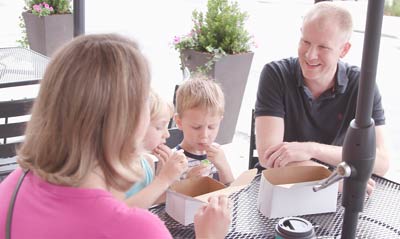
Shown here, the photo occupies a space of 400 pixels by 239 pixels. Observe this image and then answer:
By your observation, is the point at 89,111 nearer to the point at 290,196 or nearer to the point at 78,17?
the point at 290,196

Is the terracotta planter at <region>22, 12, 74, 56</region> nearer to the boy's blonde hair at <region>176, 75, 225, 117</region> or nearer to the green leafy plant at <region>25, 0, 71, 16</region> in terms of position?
the green leafy plant at <region>25, 0, 71, 16</region>

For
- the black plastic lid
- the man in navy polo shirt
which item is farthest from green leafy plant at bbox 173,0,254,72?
the black plastic lid

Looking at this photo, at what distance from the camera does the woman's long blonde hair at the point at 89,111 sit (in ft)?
3.29

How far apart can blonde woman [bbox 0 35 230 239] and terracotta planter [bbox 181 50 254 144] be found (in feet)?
9.48

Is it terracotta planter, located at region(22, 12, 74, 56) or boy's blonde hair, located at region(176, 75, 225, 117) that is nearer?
boy's blonde hair, located at region(176, 75, 225, 117)

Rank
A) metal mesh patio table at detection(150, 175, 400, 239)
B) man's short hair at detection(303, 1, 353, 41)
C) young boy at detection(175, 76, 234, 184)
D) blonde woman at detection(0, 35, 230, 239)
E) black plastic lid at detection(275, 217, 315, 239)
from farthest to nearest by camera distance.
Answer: man's short hair at detection(303, 1, 353, 41), young boy at detection(175, 76, 234, 184), metal mesh patio table at detection(150, 175, 400, 239), black plastic lid at detection(275, 217, 315, 239), blonde woman at detection(0, 35, 230, 239)

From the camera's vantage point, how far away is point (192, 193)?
4.85 feet

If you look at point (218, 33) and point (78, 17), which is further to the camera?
point (218, 33)

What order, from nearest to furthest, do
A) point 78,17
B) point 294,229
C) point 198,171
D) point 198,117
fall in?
point 294,229 → point 198,171 → point 198,117 → point 78,17

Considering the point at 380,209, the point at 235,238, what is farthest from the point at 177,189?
the point at 380,209

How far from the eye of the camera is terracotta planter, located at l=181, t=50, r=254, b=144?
156 inches

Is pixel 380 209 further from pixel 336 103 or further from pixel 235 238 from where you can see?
pixel 336 103

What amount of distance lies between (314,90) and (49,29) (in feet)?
13.8

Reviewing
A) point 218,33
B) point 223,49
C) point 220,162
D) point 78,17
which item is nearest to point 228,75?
point 223,49
